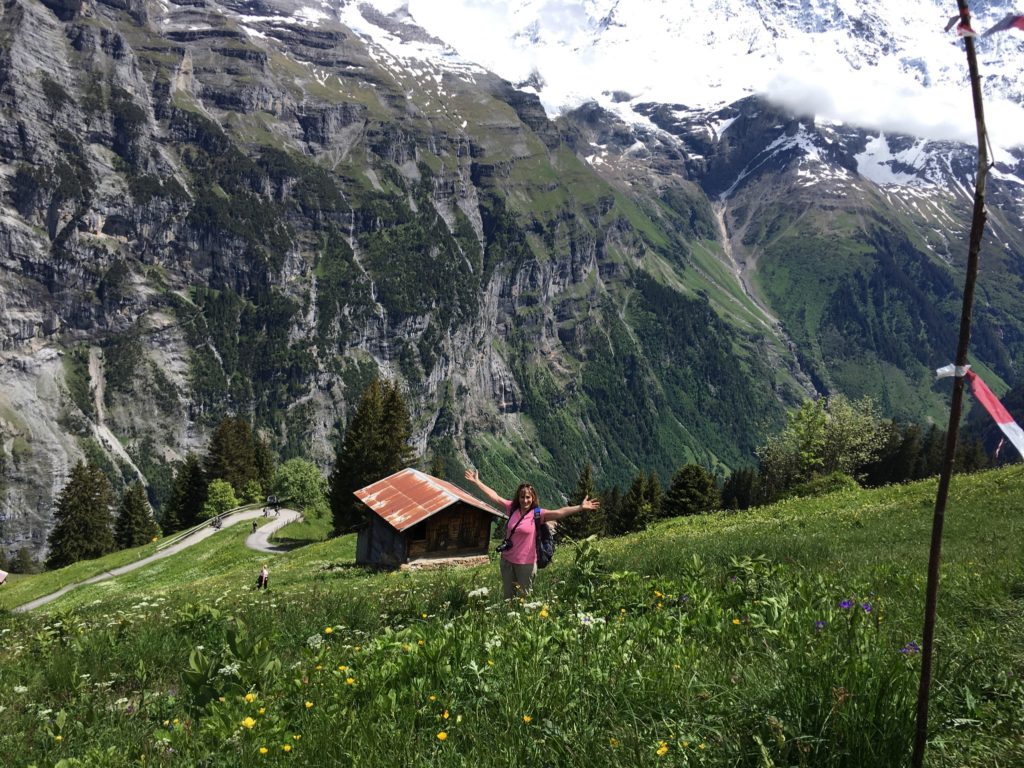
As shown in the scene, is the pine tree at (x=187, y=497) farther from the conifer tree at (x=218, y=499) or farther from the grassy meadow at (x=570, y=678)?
the grassy meadow at (x=570, y=678)

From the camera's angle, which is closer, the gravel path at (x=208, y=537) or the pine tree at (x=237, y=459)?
the gravel path at (x=208, y=537)

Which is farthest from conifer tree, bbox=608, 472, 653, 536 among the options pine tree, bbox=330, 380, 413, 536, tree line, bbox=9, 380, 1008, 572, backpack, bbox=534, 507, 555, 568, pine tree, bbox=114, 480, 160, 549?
backpack, bbox=534, 507, 555, 568

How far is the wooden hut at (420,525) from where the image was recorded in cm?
3712

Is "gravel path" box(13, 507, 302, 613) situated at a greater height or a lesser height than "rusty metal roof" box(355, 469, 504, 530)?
lesser

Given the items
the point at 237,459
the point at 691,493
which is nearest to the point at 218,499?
the point at 237,459

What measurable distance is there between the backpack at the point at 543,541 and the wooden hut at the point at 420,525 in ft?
80.2

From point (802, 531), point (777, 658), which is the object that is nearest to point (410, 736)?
point (777, 658)

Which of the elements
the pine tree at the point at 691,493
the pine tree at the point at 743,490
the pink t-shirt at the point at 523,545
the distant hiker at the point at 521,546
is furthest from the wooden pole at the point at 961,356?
the pine tree at the point at 743,490

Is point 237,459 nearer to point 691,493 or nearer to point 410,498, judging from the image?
point 691,493

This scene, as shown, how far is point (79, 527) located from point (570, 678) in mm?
97993

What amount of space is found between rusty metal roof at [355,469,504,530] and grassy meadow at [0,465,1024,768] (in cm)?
2596

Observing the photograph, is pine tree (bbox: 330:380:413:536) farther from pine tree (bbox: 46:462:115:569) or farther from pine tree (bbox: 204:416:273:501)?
pine tree (bbox: 46:462:115:569)

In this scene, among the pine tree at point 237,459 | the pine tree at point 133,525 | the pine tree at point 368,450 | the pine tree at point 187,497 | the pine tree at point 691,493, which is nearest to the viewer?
the pine tree at point 368,450

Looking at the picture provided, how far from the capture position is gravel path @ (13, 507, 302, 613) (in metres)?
48.1
